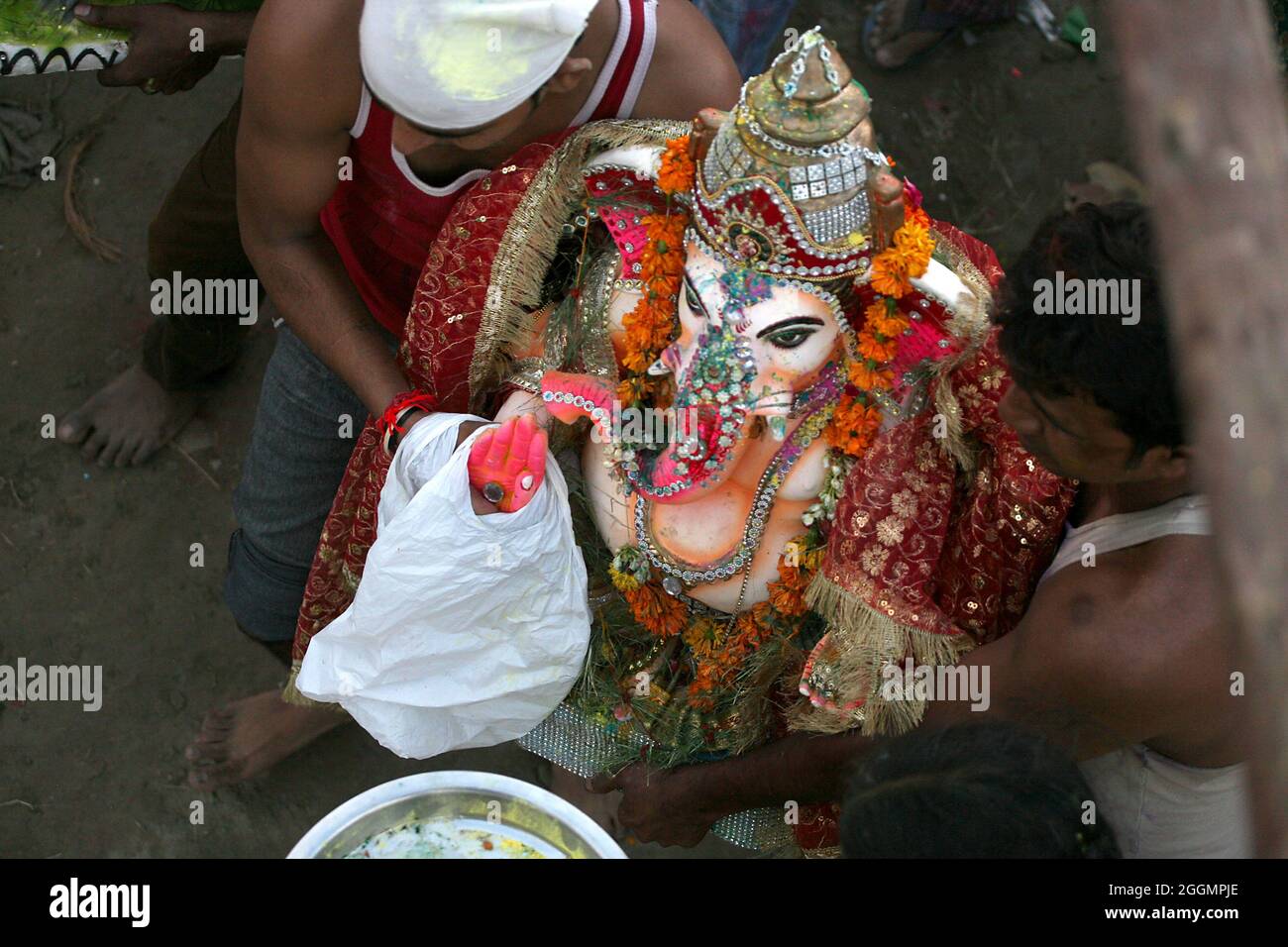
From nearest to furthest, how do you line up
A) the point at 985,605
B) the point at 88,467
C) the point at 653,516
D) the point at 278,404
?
1. the point at 985,605
2. the point at 653,516
3. the point at 278,404
4. the point at 88,467

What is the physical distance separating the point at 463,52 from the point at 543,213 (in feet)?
1.09

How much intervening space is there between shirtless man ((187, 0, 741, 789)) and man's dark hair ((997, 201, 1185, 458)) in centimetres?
77

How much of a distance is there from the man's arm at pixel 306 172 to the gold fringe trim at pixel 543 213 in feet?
1.20

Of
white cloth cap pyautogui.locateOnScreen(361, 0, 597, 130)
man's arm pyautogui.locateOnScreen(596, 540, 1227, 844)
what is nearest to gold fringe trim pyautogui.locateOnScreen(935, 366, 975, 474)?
man's arm pyautogui.locateOnScreen(596, 540, 1227, 844)

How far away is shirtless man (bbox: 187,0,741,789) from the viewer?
2215 mm

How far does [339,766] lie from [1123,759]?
2234 mm

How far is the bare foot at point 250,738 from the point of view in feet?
11.9

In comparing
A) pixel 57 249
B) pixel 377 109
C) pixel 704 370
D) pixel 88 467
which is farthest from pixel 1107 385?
pixel 57 249

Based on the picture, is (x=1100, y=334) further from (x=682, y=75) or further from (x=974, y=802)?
(x=682, y=75)

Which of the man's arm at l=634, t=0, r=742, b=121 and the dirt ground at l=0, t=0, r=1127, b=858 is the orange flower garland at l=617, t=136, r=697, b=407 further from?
the dirt ground at l=0, t=0, r=1127, b=858

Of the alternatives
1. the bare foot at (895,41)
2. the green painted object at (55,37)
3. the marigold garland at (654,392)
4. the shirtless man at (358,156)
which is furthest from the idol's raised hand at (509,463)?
the bare foot at (895,41)

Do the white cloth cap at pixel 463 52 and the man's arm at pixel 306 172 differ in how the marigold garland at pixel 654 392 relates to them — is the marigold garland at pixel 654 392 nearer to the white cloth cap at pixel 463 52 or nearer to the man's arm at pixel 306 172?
the white cloth cap at pixel 463 52

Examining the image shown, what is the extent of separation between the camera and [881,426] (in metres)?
2.19

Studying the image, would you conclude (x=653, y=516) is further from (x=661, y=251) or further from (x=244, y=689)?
(x=244, y=689)
